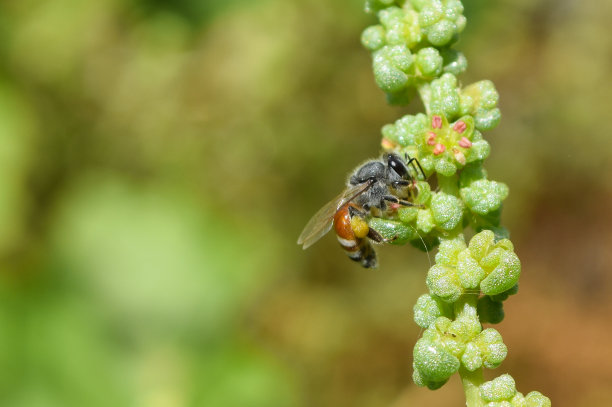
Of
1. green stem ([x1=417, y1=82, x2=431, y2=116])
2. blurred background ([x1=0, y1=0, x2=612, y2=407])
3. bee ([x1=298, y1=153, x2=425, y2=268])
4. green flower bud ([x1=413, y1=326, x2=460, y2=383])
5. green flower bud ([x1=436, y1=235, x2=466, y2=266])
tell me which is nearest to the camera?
green flower bud ([x1=413, y1=326, x2=460, y2=383])

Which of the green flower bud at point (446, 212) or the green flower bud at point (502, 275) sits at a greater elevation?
the green flower bud at point (446, 212)

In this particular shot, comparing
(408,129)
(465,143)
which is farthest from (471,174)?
(408,129)

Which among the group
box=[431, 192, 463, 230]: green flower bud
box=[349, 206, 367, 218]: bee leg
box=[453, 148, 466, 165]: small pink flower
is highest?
box=[453, 148, 466, 165]: small pink flower

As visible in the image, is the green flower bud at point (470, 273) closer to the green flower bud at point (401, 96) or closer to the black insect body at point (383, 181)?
the black insect body at point (383, 181)

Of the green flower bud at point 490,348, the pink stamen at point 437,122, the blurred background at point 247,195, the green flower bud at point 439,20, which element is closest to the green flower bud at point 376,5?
the green flower bud at point 439,20

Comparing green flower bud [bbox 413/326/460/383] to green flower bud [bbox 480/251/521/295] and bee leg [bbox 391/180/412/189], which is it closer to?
green flower bud [bbox 480/251/521/295]

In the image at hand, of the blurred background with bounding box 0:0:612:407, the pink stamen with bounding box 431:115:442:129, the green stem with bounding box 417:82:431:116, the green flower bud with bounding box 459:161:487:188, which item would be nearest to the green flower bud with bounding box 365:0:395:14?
the green stem with bounding box 417:82:431:116

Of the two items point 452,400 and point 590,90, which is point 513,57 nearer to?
point 590,90
